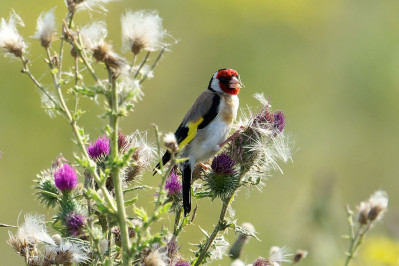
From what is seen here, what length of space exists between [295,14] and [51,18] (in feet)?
32.5

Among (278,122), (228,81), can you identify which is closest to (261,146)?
(278,122)

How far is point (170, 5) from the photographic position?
10.4 meters

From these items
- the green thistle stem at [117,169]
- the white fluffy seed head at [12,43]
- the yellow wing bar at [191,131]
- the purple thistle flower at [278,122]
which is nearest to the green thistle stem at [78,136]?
the green thistle stem at [117,169]

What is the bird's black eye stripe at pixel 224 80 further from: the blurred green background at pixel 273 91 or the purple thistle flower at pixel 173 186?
the blurred green background at pixel 273 91

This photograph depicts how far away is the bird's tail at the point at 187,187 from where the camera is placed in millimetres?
2546

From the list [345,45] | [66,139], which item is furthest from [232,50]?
[66,139]

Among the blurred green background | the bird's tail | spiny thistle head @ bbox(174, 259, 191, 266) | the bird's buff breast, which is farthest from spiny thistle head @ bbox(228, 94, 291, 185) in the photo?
the blurred green background

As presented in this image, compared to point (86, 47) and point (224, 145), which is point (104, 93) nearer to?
point (86, 47)

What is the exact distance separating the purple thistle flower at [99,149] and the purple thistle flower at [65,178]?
0.42ft

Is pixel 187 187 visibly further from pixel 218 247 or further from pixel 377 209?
pixel 377 209

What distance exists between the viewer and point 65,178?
2.37m

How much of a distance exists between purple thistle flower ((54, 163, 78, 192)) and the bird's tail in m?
0.41

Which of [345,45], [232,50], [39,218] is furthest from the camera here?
[345,45]

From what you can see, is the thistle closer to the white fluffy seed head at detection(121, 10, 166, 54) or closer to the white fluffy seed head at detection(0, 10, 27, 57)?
the white fluffy seed head at detection(121, 10, 166, 54)
